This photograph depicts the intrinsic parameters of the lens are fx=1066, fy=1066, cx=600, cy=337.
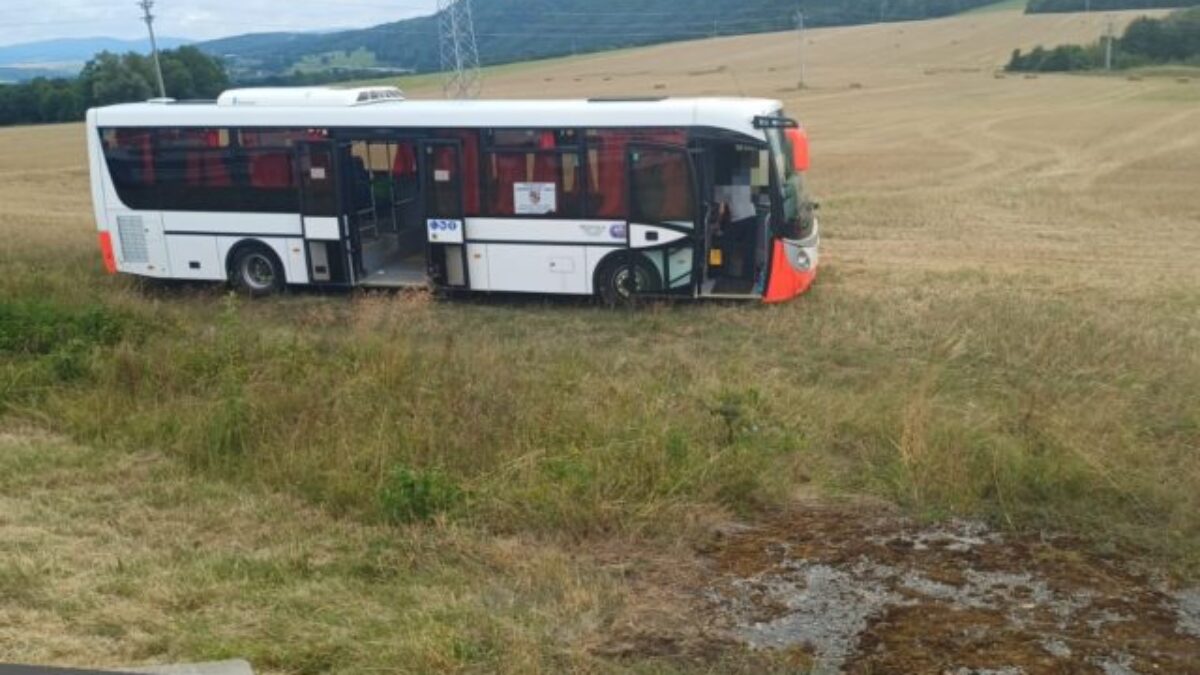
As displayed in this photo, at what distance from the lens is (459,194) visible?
14633mm

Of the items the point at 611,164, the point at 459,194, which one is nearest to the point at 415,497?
the point at 611,164

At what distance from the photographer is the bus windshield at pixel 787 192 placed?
13.9 meters

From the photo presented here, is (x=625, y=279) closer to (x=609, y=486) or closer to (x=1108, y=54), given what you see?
(x=609, y=486)

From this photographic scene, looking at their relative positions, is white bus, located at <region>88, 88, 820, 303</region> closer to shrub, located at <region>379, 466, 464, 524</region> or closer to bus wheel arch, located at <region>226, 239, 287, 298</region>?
bus wheel arch, located at <region>226, 239, 287, 298</region>

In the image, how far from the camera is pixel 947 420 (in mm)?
7328

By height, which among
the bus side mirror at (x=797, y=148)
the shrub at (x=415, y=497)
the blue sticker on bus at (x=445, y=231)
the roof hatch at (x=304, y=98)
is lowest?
the shrub at (x=415, y=497)

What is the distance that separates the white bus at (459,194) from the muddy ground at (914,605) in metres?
8.64

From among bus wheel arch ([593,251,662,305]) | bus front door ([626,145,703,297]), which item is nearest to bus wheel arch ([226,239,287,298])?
bus wheel arch ([593,251,662,305])

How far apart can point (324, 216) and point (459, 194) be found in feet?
7.11

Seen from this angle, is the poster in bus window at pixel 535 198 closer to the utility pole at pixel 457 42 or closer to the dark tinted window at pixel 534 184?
the dark tinted window at pixel 534 184

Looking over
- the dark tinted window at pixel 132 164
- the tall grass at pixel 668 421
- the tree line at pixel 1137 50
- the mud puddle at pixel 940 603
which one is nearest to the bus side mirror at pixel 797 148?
the tall grass at pixel 668 421

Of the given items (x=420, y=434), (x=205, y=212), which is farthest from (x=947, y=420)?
(x=205, y=212)

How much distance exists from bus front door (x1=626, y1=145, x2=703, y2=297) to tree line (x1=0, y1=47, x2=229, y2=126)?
176 feet

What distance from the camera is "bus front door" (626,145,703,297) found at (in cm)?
1391
